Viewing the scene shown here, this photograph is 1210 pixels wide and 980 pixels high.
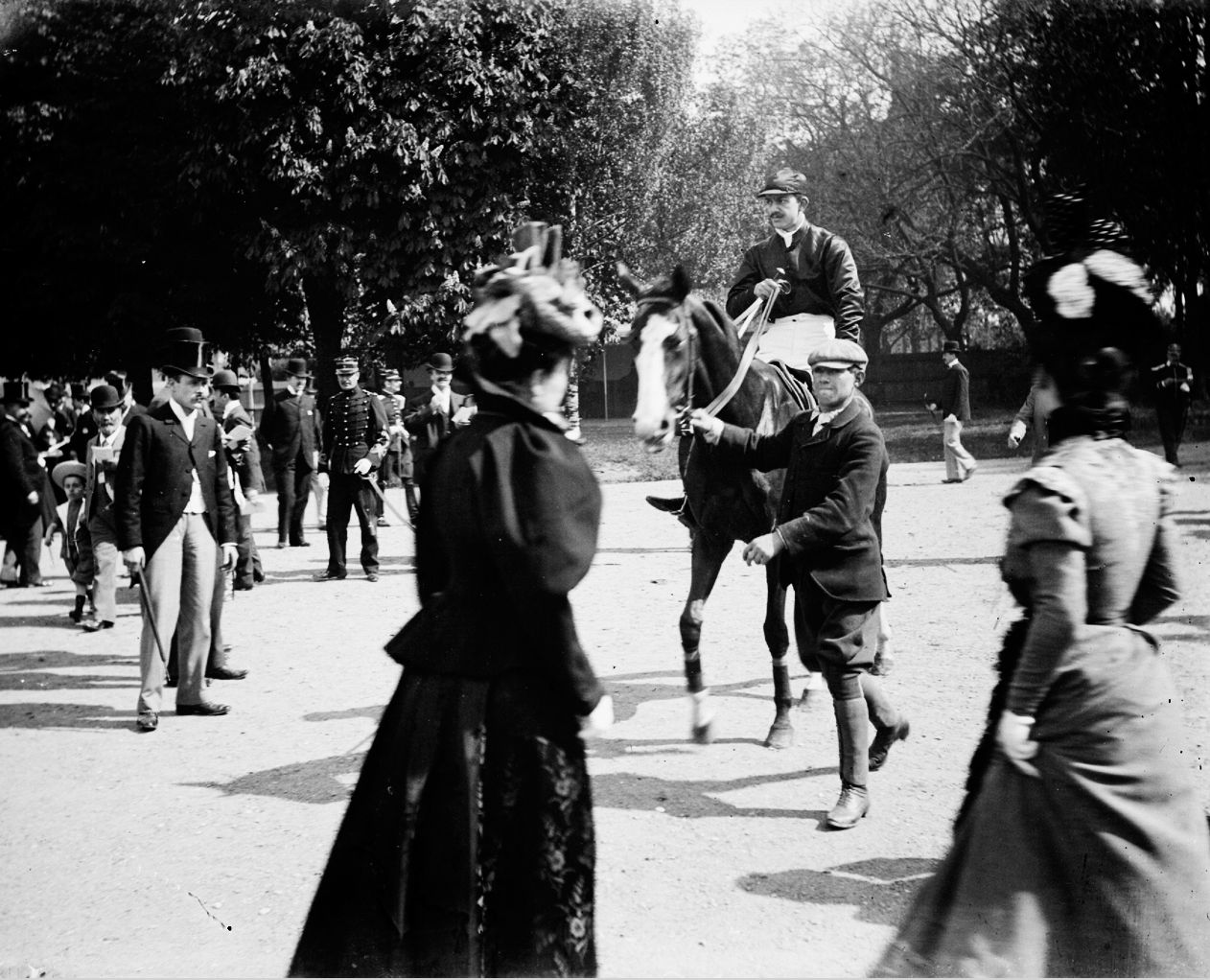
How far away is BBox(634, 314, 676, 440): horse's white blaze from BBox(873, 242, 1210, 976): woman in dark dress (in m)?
3.14

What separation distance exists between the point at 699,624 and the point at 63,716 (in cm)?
421

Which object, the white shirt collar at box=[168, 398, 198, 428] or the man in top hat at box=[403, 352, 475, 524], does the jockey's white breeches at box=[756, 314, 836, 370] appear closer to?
the white shirt collar at box=[168, 398, 198, 428]

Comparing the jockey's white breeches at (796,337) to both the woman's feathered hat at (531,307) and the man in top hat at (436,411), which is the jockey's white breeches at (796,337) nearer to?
the woman's feathered hat at (531,307)

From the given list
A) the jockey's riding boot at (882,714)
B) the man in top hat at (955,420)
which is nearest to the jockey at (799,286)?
the jockey's riding boot at (882,714)

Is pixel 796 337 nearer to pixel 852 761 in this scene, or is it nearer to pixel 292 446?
pixel 852 761

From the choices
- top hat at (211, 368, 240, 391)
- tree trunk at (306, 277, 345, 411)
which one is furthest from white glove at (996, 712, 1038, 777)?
tree trunk at (306, 277, 345, 411)

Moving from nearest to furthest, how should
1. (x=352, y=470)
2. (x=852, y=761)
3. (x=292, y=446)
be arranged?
1. (x=852, y=761)
2. (x=352, y=470)
3. (x=292, y=446)

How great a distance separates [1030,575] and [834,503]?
2.17m

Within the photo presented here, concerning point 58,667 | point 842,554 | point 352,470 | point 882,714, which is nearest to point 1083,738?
point 842,554

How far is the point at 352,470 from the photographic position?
13.2 meters

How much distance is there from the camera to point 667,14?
3700cm

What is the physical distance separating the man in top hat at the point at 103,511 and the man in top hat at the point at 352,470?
256 cm

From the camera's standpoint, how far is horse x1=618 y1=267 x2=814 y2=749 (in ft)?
21.5

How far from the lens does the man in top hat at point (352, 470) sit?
43.1 feet
